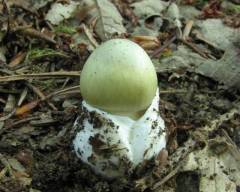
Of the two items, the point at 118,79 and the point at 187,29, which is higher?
the point at 118,79

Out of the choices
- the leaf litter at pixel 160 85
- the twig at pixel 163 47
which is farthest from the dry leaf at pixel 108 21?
the twig at pixel 163 47

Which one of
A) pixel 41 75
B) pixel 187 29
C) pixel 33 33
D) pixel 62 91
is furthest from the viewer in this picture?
pixel 187 29

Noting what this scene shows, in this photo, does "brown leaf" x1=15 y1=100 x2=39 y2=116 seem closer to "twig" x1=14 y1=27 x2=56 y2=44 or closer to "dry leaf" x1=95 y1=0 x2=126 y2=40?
"twig" x1=14 y1=27 x2=56 y2=44

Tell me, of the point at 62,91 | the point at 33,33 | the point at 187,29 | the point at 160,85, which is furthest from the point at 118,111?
the point at 187,29

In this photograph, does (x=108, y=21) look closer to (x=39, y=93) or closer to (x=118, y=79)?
(x=39, y=93)

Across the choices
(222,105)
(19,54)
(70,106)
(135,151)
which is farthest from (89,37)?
(135,151)

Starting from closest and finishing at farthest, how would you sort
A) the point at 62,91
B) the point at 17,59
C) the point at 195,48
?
the point at 62,91, the point at 17,59, the point at 195,48

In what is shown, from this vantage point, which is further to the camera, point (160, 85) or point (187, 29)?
point (187, 29)

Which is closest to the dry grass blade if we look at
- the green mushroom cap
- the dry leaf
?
the dry leaf
